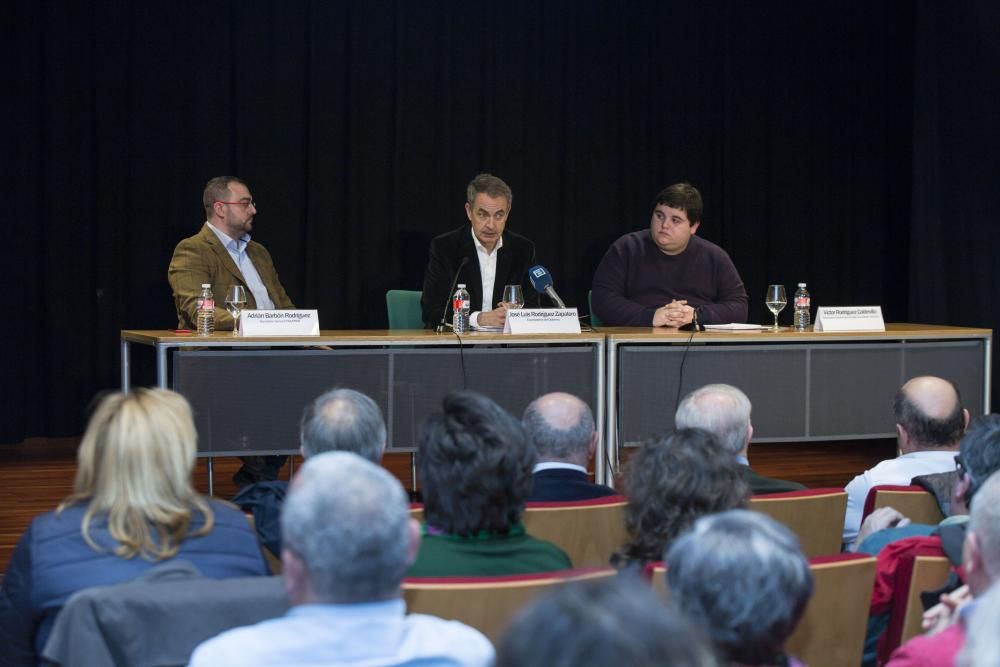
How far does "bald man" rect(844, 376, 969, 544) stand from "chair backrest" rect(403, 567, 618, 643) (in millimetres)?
1371

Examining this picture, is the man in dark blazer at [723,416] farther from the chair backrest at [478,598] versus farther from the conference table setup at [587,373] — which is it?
the conference table setup at [587,373]

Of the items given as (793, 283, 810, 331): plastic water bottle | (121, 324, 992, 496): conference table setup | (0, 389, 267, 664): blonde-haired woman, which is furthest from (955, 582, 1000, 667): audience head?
(793, 283, 810, 331): plastic water bottle

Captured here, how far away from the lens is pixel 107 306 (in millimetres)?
6152

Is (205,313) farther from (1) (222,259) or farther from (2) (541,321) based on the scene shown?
(2) (541,321)

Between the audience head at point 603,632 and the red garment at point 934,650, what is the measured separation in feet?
2.11

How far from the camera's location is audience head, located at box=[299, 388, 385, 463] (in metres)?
2.38

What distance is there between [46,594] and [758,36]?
250 inches

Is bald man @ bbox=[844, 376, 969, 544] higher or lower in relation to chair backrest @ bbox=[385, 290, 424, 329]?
lower

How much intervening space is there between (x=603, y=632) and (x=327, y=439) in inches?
64.5

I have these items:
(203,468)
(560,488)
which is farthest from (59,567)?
(203,468)

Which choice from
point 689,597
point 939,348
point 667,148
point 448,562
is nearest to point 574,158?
point 667,148

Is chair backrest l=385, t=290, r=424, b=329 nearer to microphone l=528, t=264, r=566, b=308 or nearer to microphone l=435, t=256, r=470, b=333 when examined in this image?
microphone l=435, t=256, r=470, b=333

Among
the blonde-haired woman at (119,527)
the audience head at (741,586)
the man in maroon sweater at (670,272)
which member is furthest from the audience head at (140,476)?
the man in maroon sweater at (670,272)

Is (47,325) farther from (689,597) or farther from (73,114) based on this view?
(689,597)
